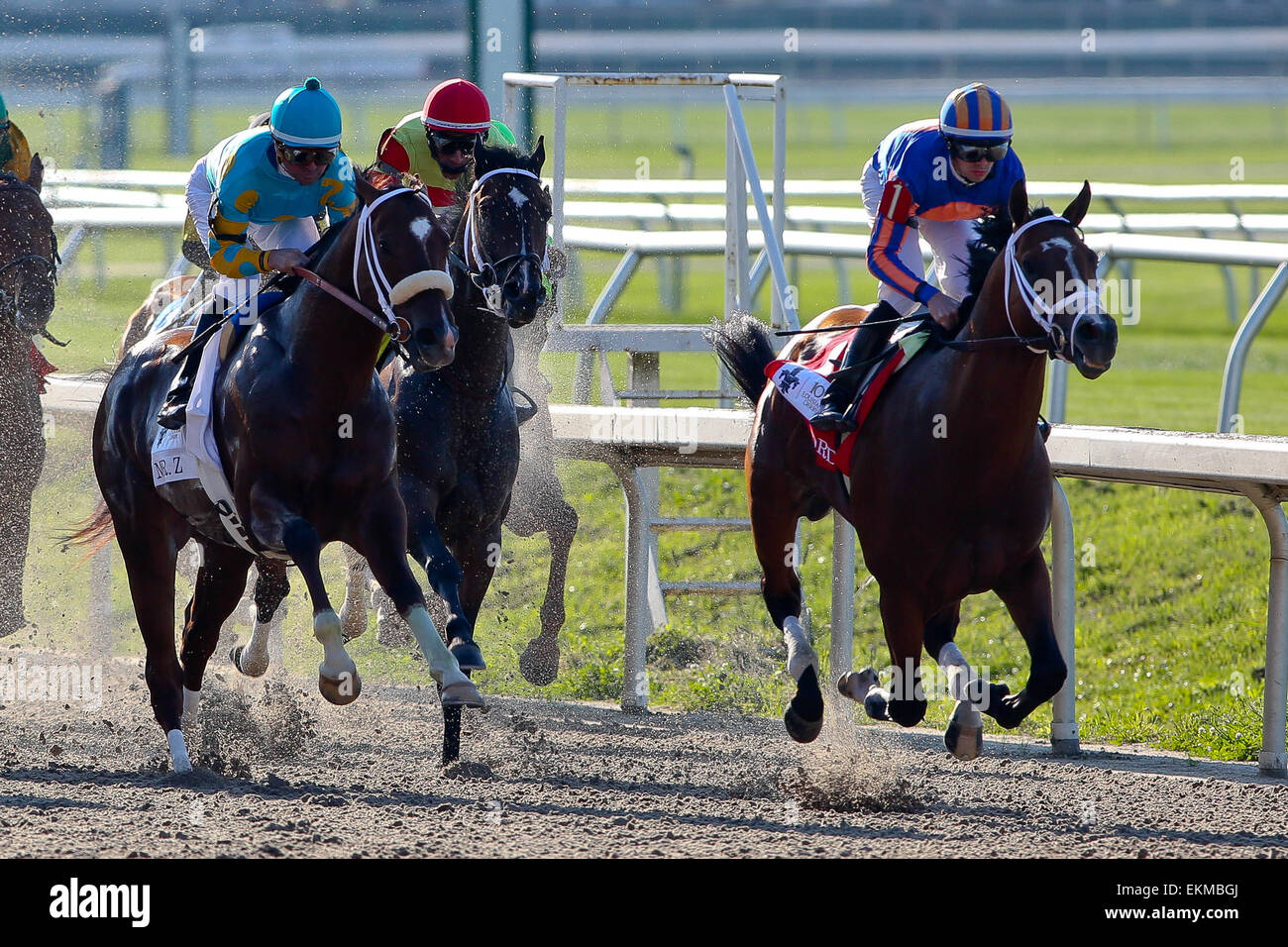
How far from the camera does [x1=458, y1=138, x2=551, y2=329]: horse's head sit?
536 cm

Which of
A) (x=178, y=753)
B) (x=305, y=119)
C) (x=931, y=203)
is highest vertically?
(x=305, y=119)

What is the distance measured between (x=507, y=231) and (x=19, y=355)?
2654 millimetres

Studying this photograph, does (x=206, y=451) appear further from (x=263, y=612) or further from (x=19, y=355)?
(x=19, y=355)

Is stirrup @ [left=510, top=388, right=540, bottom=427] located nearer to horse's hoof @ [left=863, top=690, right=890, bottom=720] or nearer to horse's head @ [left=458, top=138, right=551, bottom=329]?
horse's head @ [left=458, top=138, right=551, bottom=329]

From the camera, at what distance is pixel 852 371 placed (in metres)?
5.38

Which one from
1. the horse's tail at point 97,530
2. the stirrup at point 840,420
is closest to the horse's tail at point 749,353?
the stirrup at point 840,420

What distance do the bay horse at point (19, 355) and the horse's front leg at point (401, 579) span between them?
2.51m

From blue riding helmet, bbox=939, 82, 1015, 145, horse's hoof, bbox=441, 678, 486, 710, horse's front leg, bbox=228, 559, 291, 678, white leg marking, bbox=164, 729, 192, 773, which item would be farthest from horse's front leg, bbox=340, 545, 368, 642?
blue riding helmet, bbox=939, 82, 1015, 145

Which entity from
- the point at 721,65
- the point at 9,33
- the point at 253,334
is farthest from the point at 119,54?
the point at 253,334

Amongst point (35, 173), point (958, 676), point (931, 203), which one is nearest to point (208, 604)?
point (35, 173)

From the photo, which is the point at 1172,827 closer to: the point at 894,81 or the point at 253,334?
the point at 253,334

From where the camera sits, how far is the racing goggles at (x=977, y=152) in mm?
5129

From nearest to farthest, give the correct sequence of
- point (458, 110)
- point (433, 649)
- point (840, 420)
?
point (433, 649) → point (840, 420) → point (458, 110)

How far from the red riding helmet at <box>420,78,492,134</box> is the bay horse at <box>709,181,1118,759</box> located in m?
1.71
